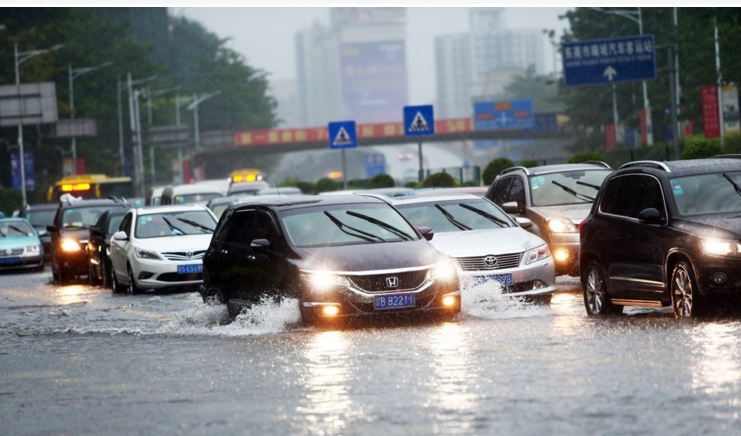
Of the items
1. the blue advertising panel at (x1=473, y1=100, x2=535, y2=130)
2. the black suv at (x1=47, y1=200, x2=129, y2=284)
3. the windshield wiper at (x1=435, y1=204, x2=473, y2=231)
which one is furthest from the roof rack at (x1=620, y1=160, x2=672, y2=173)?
the blue advertising panel at (x1=473, y1=100, x2=535, y2=130)

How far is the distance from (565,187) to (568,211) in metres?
0.84

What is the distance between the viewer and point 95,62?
9675 centimetres

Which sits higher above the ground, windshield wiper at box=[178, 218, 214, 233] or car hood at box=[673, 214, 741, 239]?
car hood at box=[673, 214, 741, 239]

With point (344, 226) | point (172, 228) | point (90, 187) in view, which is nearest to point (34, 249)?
point (172, 228)

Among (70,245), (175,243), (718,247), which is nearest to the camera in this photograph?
(718,247)

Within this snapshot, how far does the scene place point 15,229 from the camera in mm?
38719

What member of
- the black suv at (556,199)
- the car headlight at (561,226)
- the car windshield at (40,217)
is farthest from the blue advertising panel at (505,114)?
the car headlight at (561,226)

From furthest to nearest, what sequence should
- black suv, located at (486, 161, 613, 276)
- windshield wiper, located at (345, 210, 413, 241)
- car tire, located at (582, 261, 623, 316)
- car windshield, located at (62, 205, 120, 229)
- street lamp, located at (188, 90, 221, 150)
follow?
street lamp, located at (188, 90, 221, 150), car windshield, located at (62, 205, 120, 229), black suv, located at (486, 161, 613, 276), windshield wiper, located at (345, 210, 413, 241), car tire, located at (582, 261, 623, 316)

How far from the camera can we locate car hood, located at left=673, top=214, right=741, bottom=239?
13016mm

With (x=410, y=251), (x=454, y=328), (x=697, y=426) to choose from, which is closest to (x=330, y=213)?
(x=410, y=251)

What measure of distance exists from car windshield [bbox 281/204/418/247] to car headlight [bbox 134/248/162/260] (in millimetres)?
8312

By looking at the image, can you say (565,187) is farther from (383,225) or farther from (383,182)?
(383,182)

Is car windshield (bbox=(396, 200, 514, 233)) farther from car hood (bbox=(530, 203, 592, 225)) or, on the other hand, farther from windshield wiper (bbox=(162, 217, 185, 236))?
windshield wiper (bbox=(162, 217, 185, 236))

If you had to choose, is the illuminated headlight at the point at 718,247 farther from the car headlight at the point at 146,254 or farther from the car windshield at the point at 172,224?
the car windshield at the point at 172,224
